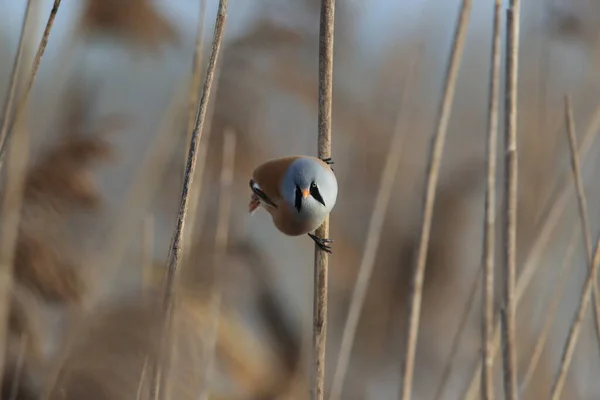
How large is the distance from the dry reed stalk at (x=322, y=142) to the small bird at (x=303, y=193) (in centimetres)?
2

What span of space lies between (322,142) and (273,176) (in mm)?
78

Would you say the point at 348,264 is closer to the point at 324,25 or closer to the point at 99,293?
the point at 99,293

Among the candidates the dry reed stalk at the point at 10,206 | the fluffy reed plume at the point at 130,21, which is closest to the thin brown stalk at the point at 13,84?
the dry reed stalk at the point at 10,206

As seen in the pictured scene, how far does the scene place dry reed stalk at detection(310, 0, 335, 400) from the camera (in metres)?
0.68

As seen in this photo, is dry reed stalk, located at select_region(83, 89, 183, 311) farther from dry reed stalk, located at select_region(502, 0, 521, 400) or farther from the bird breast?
dry reed stalk, located at select_region(502, 0, 521, 400)

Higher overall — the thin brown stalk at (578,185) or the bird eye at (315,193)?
the thin brown stalk at (578,185)

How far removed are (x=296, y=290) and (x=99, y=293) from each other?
1013 millimetres

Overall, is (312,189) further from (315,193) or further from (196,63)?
(196,63)

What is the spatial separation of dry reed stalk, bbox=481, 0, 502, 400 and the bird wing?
236 mm

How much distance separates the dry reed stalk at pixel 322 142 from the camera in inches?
26.6

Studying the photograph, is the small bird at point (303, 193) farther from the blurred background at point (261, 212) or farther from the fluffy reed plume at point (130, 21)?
the fluffy reed plume at point (130, 21)

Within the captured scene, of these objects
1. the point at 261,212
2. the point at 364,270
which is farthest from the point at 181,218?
the point at 261,212

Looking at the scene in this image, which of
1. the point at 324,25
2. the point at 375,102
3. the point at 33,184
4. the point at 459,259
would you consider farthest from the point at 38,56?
the point at 459,259

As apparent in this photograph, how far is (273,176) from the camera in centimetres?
74
